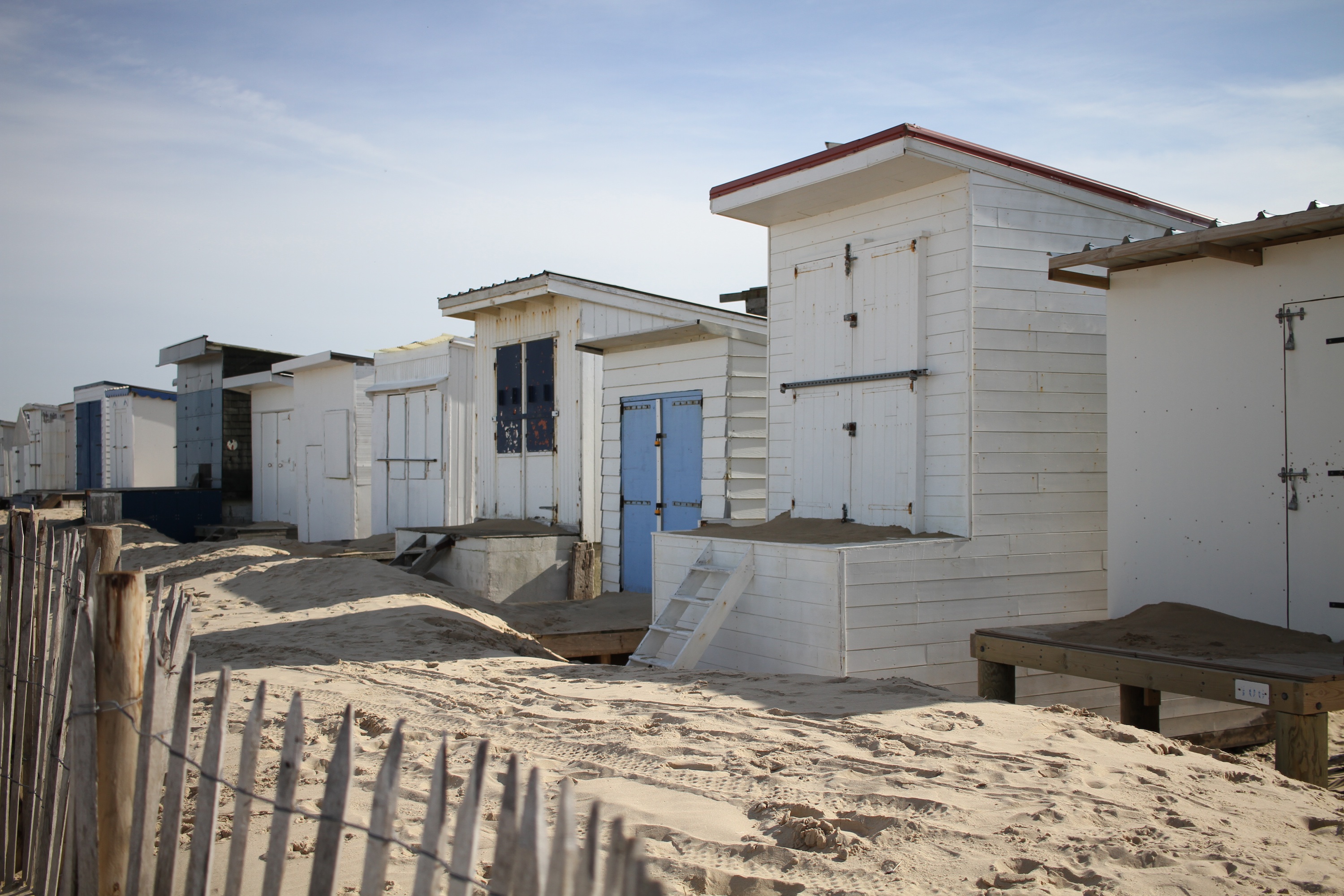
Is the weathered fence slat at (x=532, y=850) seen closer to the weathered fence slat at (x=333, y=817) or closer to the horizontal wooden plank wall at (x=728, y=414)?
the weathered fence slat at (x=333, y=817)

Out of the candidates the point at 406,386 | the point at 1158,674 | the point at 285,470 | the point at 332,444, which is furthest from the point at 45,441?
the point at 1158,674

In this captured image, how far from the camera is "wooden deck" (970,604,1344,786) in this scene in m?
5.48

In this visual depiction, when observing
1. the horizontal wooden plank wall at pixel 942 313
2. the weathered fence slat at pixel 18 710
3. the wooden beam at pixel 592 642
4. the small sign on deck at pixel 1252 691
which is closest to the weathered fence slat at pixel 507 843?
the weathered fence slat at pixel 18 710

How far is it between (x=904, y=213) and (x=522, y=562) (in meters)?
6.97

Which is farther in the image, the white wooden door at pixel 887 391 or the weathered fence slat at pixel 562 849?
the white wooden door at pixel 887 391

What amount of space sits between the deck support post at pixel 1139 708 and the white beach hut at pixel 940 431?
4.63ft

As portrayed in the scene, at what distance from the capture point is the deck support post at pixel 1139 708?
6.66m

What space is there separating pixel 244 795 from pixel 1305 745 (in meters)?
5.65

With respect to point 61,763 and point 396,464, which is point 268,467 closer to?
point 396,464

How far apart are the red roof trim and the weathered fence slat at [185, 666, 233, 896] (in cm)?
703

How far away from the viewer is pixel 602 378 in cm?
1322

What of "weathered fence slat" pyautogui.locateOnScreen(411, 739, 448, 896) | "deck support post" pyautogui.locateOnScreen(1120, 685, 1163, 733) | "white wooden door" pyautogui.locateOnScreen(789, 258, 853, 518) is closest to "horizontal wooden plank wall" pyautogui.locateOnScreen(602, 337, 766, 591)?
"white wooden door" pyautogui.locateOnScreen(789, 258, 853, 518)

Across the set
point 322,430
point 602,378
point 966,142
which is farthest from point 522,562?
point 322,430

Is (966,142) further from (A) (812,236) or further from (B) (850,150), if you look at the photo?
(A) (812,236)
